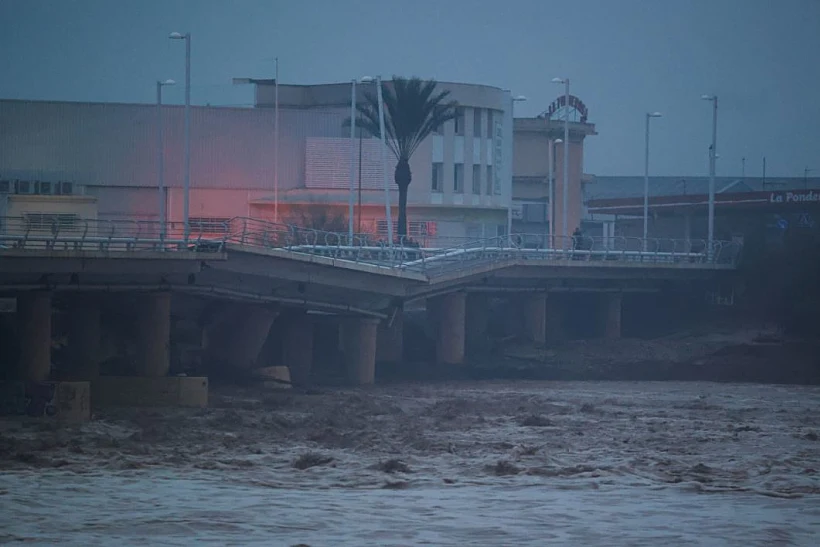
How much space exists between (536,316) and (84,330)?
22.6 meters

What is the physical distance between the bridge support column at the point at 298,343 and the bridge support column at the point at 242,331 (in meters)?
2.58

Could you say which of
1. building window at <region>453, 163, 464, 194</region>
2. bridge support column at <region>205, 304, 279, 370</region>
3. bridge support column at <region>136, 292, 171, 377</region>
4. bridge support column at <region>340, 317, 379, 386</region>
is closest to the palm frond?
building window at <region>453, 163, 464, 194</region>

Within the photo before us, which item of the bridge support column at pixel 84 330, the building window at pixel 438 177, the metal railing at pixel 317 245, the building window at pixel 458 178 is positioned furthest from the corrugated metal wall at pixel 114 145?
the bridge support column at pixel 84 330

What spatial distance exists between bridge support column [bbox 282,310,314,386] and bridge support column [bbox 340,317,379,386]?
131 cm

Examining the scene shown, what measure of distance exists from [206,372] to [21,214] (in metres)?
13.6

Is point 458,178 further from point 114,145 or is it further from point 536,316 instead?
point 114,145

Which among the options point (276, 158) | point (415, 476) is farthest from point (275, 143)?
point (415, 476)

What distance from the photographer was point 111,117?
205 ft

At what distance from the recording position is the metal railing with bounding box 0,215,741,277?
34.5 m

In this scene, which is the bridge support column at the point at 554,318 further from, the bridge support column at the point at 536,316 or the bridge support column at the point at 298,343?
the bridge support column at the point at 298,343

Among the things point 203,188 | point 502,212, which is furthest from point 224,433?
point 502,212

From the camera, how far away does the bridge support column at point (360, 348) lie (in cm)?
4200

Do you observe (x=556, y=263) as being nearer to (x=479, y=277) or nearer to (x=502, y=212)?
(x=479, y=277)

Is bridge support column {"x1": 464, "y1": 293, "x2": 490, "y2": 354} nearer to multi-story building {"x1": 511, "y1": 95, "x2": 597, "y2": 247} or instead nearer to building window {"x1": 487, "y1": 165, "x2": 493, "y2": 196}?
building window {"x1": 487, "y1": 165, "x2": 493, "y2": 196}
